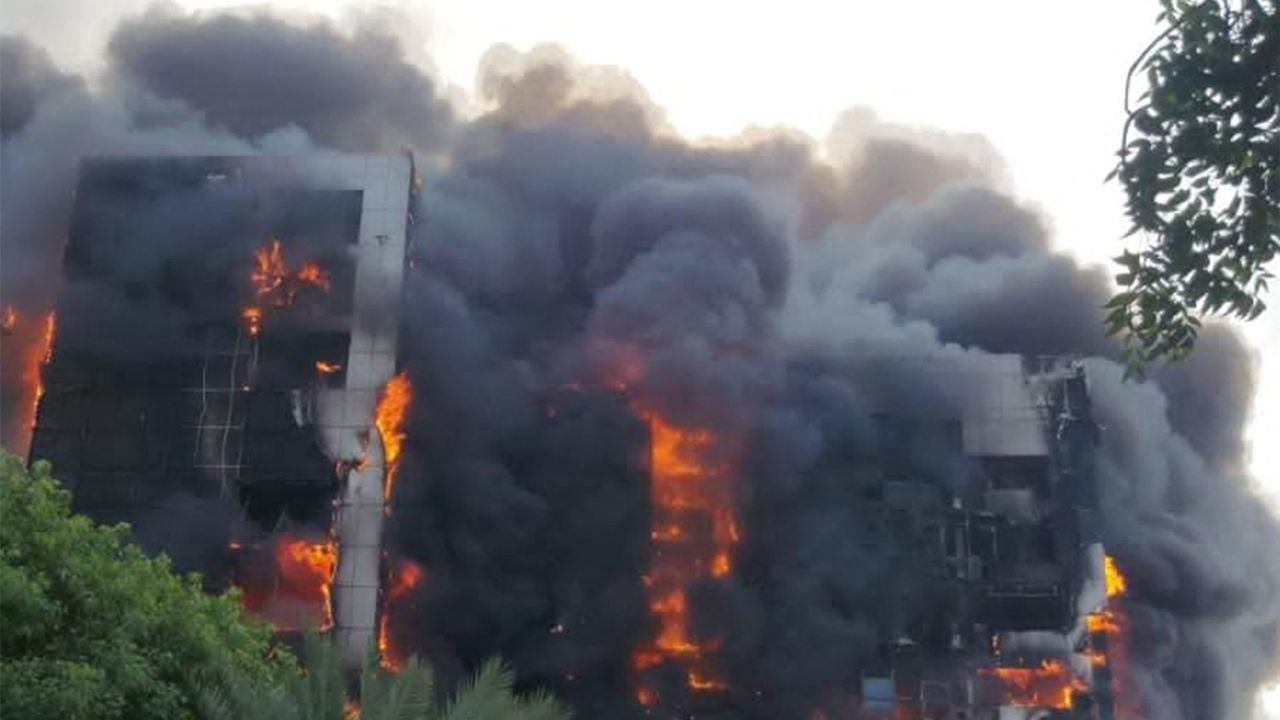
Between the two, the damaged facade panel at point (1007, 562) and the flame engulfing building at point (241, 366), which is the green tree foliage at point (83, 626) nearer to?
the flame engulfing building at point (241, 366)

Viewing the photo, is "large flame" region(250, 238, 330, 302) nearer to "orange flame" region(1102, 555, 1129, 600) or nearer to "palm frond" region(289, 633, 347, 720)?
"orange flame" region(1102, 555, 1129, 600)

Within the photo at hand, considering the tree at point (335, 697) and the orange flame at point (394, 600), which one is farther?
the orange flame at point (394, 600)

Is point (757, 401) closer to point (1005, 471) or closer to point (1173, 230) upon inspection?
point (1005, 471)

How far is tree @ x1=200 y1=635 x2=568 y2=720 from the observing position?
1291cm

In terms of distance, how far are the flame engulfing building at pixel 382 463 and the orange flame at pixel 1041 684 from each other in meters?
0.07

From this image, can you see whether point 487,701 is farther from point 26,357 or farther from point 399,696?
point 26,357

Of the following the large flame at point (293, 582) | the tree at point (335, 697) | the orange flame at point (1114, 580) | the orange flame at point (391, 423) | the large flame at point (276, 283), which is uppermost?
the large flame at point (276, 283)

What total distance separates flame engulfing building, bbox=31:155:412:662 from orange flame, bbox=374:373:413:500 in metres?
0.32

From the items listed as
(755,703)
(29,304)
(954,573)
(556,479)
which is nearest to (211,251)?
(29,304)

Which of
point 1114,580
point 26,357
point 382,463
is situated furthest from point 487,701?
point 1114,580

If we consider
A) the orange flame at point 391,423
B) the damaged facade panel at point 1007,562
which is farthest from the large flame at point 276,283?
the damaged facade panel at point 1007,562

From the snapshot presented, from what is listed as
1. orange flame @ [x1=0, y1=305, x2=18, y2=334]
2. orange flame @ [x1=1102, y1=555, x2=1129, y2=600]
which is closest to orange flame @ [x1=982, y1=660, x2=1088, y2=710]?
orange flame @ [x1=1102, y1=555, x2=1129, y2=600]

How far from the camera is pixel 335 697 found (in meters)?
13.5

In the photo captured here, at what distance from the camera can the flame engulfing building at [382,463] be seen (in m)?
38.6
